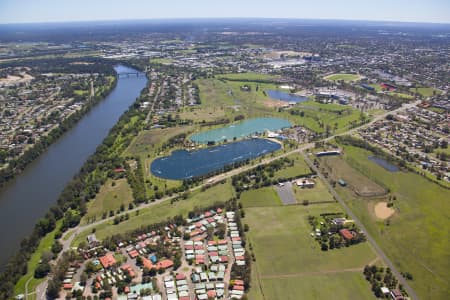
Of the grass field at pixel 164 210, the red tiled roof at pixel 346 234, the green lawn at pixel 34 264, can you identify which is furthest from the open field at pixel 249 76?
the green lawn at pixel 34 264

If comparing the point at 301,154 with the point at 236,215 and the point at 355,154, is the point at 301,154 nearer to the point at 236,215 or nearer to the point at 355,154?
the point at 355,154

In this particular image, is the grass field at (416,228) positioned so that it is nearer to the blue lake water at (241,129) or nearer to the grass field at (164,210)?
the grass field at (164,210)

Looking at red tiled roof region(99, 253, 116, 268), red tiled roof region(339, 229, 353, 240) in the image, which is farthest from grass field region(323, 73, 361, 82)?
red tiled roof region(99, 253, 116, 268)

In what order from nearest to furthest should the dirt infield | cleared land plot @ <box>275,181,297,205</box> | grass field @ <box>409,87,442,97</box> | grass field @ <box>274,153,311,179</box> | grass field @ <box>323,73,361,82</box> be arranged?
the dirt infield < cleared land plot @ <box>275,181,297,205</box> < grass field @ <box>274,153,311,179</box> < grass field @ <box>409,87,442,97</box> < grass field @ <box>323,73,361,82</box>

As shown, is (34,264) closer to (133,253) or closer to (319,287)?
(133,253)

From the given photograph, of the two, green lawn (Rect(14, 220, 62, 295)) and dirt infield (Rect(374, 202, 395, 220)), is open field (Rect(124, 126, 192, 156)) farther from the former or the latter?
dirt infield (Rect(374, 202, 395, 220))

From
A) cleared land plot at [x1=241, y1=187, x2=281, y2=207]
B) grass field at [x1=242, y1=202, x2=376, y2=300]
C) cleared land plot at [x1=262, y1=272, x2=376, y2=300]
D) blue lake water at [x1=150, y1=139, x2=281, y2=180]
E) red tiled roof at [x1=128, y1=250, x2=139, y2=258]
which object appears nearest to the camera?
cleared land plot at [x1=262, y1=272, x2=376, y2=300]
